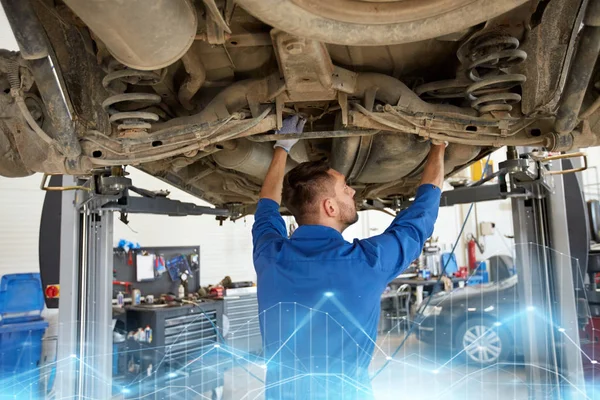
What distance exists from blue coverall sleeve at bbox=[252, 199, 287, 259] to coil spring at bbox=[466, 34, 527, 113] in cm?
72

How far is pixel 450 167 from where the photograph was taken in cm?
211

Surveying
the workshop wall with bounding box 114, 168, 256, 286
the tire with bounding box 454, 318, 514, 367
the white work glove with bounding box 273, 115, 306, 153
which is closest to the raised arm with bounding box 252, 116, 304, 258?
the white work glove with bounding box 273, 115, 306, 153

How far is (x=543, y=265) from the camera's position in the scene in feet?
7.92

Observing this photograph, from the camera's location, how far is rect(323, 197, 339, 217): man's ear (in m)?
1.38

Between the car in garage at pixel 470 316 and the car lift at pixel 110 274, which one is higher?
the car lift at pixel 110 274

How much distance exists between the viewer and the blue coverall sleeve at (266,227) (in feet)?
4.56

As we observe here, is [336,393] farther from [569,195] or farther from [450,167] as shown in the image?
[569,195]

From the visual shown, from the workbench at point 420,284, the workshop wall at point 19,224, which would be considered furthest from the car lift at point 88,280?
the workbench at point 420,284

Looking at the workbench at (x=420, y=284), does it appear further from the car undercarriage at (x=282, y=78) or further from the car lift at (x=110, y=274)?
the car undercarriage at (x=282, y=78)

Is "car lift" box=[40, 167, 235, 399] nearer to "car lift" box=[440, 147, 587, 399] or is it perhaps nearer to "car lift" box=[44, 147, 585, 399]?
"car lift" box=[44, 147, 585, 399]

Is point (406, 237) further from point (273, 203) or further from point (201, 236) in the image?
point (201, 236)

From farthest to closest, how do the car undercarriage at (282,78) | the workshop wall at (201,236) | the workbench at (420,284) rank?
the workbench at (420,284) → the workshop wall at (201,236) → the car undercarriage at (282,78)

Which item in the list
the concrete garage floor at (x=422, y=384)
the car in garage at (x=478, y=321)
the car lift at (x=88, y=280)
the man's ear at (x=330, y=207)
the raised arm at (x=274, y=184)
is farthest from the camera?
the car in garage at (x=478, y=321)

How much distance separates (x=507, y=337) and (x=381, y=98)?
237 centimetres
